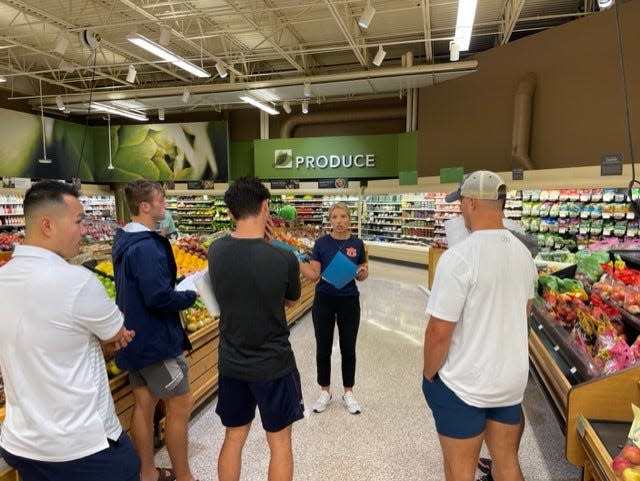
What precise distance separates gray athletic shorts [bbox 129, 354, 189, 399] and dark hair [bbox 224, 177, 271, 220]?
104 cm

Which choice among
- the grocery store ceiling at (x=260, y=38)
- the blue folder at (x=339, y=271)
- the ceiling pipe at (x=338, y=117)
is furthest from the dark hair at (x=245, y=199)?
the ceiling pipe at (x=338, y=117)

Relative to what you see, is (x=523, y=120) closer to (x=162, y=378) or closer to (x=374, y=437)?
(x=374, y=437)

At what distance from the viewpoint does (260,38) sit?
11484 mm

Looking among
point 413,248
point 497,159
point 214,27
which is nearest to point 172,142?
point 214,27

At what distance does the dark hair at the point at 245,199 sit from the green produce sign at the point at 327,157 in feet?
39.9

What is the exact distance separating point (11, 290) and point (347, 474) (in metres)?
2.16

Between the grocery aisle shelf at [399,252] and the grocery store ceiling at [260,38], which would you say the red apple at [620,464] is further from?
the grocery aisle shelf at [399,252]

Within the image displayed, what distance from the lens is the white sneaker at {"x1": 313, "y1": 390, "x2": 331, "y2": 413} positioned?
11.3ft

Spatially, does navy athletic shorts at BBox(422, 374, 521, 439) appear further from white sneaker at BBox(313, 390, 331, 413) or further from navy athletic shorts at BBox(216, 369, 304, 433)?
white sneaker at BBox(313, 390, 331, 413)

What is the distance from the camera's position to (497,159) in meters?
10.9

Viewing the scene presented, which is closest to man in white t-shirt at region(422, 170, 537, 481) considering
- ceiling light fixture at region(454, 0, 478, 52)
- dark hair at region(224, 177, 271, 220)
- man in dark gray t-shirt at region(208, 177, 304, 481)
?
man in dark gray t-shirt at region(208, 177, 304, 481)

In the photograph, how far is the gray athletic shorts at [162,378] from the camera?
232 cm

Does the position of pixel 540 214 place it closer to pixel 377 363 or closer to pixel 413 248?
pixel 413 248

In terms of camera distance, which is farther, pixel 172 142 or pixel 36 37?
pixel 172 142
